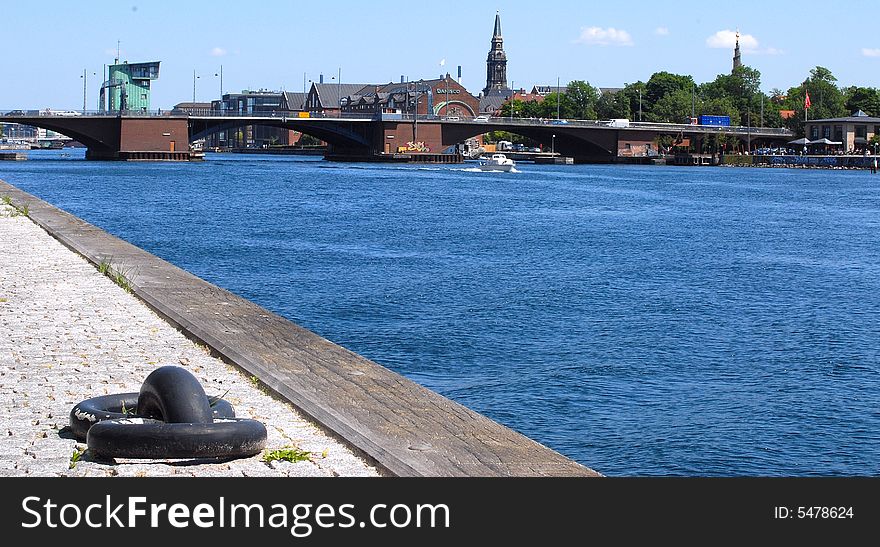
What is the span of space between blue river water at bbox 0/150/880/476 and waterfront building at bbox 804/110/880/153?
107m

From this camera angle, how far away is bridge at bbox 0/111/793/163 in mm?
136875

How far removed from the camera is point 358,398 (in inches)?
478

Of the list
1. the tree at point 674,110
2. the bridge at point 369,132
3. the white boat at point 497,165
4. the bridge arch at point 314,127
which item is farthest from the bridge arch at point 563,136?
the white boat at point 497,165

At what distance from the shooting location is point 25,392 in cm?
1185

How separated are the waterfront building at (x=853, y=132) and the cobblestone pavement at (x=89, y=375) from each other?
163m

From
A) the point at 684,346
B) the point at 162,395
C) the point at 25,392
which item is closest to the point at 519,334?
the point at 684,346

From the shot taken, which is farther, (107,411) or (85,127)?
(85,127)

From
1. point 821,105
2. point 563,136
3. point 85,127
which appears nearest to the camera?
point 85,127

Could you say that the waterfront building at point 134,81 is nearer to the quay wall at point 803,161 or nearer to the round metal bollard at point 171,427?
the quay wall at point 803,161

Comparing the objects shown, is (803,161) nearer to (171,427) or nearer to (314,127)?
(314,127)

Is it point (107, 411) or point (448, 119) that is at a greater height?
point (448, 119)

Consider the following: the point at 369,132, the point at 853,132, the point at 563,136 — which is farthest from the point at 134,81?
the point at 853,132

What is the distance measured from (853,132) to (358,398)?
17120 cm
